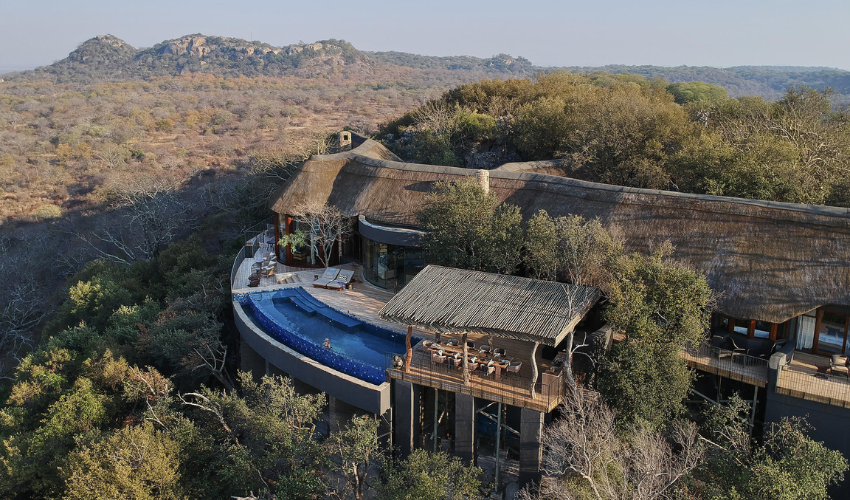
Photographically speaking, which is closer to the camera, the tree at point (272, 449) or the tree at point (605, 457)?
the tree at point (605, 457)

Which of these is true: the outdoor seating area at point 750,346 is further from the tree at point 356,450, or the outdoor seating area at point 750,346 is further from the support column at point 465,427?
the tree at point 356,450

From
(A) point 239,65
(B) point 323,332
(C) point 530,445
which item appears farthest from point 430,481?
(A) point 239,65

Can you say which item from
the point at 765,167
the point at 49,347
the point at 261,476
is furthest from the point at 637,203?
the point at 49,347

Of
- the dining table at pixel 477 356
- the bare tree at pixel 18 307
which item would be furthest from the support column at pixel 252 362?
the bare tree at pixel 18 307

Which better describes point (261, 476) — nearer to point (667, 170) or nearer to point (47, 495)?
point (47, 495)

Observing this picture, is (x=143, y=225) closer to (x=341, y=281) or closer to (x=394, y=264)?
(x=341, y=281)

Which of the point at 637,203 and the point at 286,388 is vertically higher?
the point at 637,203

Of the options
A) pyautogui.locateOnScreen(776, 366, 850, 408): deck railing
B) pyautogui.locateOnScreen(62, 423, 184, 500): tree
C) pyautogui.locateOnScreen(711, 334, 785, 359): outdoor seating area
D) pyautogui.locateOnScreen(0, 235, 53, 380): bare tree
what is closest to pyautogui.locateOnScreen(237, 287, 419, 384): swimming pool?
pyautogui.locateOnScreen(62, 423, 184, 500): tree
